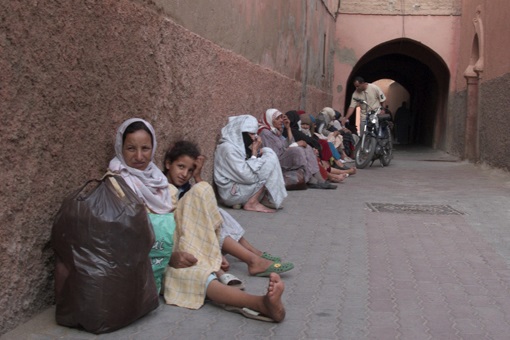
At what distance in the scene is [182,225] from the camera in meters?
4.05

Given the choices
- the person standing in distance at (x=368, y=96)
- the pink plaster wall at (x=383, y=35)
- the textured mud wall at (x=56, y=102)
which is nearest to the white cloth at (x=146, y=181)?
the textured mud wall at (x=56, y=102)

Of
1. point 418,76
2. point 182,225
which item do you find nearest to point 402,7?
point 418,76

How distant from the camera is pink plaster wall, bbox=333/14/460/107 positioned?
1875cm

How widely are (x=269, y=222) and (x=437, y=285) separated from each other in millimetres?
2381

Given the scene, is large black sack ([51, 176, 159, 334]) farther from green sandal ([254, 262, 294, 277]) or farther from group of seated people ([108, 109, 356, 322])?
green sandal ([254, 262, 294, 277])

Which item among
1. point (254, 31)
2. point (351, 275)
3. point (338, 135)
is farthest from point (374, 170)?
point (351, 275)

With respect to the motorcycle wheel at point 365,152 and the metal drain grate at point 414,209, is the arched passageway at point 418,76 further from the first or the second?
the metal drain grate at point 414,209

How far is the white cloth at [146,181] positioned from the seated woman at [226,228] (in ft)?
1.45

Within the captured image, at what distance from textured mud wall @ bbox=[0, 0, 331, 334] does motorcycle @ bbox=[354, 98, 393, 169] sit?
779 cm

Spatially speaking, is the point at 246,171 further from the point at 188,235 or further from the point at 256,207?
the point at 188,235

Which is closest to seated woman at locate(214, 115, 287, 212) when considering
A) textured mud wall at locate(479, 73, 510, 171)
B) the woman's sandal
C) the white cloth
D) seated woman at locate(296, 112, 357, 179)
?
the white cloth

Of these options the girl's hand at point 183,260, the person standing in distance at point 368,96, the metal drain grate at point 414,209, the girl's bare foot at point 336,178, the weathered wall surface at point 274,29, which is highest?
the weathered wall surface at point 274,29

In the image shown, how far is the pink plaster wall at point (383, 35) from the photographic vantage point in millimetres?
18745

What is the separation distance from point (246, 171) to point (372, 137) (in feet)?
20.5
